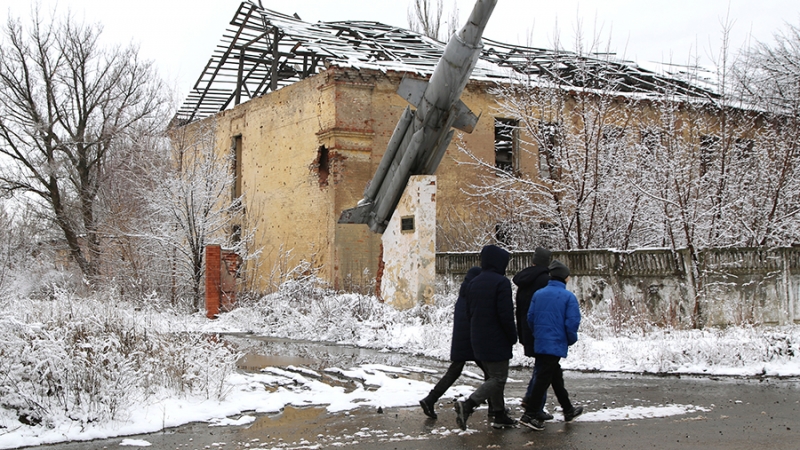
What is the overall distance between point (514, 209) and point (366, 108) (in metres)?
5.38

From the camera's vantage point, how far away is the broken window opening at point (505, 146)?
78.6 feet

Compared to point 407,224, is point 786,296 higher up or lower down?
lower down

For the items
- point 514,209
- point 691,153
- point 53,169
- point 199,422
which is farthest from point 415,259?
point 53,169

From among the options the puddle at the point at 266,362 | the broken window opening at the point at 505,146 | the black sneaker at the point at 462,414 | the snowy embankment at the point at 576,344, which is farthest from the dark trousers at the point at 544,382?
the broken window opening at the point at 505,146

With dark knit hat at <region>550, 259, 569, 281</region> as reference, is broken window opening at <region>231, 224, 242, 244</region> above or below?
above

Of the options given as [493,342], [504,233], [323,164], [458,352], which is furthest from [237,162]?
[493,342]

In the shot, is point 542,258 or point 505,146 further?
point 505,146

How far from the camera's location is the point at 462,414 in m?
6.64

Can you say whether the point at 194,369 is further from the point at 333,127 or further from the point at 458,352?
the point at 333,127

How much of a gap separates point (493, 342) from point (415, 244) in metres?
8.93

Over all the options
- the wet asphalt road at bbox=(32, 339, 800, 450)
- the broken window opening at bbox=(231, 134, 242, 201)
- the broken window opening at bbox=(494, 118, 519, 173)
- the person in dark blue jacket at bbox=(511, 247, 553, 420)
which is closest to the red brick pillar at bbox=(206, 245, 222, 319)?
the broken window opening at bbox=(231, 134, 242, 201)

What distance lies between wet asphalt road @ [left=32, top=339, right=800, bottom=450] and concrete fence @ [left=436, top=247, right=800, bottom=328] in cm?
403

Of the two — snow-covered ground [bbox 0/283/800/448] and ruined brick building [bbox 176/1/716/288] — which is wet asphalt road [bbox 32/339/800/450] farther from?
ruined brick building [bbox 176/1/716/288]

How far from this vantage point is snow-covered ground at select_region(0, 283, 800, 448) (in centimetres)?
695
